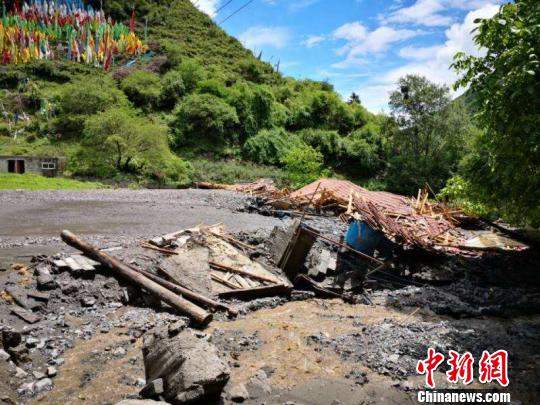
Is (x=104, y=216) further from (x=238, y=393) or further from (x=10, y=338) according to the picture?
(x=238, y=393)

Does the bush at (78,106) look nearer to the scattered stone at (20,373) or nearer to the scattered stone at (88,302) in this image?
the scattered stone at (88,302)

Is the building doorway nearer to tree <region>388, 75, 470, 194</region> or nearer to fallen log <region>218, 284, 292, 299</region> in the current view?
fallen log <region>218, 284, 292, 299</region>

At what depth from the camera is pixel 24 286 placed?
7098 mm

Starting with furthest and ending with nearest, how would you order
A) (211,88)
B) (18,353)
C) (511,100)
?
(211,88)
(511,100)
(18,353)

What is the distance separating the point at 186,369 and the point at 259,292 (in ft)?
13.9

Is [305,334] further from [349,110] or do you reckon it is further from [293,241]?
[349,110]

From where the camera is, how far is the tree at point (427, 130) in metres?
33.2

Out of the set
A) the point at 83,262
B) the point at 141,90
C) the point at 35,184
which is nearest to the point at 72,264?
the point at 83,262

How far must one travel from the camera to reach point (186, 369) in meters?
4.22

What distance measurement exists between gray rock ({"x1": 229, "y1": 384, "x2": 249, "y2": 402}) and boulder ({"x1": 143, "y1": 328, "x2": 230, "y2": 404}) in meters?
0.21

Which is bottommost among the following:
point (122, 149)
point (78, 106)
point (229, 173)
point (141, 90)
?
point (229, 173)

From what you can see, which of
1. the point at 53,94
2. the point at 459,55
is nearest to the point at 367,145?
the point at 53,94

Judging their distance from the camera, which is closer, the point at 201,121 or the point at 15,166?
the point at 15,166

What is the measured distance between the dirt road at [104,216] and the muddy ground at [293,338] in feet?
0.85
